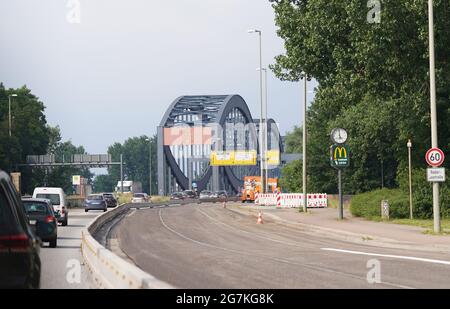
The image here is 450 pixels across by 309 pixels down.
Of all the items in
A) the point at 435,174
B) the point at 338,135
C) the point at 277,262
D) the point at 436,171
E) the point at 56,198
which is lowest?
the point at 277,262

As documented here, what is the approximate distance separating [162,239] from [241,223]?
12695mm

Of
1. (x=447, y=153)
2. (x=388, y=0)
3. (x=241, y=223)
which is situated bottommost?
(x=241, y=223)

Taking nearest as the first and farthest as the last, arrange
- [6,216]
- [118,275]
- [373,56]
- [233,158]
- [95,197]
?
[6,216] < [118,275] < [373,56] < [95,197] < [233,158]

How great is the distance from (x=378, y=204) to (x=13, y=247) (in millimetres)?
33597

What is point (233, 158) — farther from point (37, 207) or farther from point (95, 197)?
point (37, 207)

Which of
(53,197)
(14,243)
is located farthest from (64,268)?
(53,197)

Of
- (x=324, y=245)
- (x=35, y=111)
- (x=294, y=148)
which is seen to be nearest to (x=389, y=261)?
(x=324, y=245)

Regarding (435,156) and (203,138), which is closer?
(435,156)

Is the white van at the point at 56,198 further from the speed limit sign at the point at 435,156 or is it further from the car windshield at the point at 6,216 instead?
the car windshield at the point at 6,216

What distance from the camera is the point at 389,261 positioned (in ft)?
62.6

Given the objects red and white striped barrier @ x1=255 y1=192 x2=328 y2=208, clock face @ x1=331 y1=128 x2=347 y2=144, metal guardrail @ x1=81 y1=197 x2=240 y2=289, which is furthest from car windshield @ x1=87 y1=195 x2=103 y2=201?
metal guardrail @ x1=81 y1=197 x2=240 y2=289

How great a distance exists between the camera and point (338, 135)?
40.3 meters
